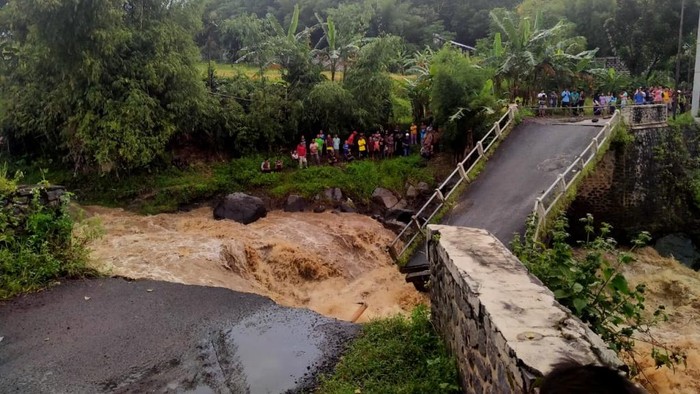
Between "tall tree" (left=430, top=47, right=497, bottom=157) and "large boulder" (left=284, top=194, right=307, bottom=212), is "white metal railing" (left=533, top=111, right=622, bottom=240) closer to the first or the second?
"tall tree" (left=430, top=47, right=497, bottom=157)

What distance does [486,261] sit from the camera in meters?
5.93

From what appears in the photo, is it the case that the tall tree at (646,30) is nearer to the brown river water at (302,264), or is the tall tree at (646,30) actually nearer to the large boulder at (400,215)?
the brown river water at (302,264)

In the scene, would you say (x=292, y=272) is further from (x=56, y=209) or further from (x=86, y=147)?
(x=86, y=147)

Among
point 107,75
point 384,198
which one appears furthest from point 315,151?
point 107,75

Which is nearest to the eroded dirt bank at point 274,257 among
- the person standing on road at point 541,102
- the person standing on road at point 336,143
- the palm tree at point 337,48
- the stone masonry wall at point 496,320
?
the person standing on road at point 336,143

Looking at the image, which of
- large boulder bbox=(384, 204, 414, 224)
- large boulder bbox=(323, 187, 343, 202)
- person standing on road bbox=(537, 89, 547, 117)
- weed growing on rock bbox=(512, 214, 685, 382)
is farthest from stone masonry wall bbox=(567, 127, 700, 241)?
weed growing on rock bbox=(512, 214, 685, 382)

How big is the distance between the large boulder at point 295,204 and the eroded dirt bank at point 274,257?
489 mm

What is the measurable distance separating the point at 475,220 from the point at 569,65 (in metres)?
11.2

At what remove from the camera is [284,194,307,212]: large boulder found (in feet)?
63.2

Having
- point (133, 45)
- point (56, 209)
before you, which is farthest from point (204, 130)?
point (56, 209)

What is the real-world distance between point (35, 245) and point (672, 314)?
14103 millimetres

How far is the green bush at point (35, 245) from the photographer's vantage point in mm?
9641

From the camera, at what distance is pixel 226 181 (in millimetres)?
20438

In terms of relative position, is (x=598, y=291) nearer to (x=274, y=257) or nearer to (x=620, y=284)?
(x=620, y=284)
